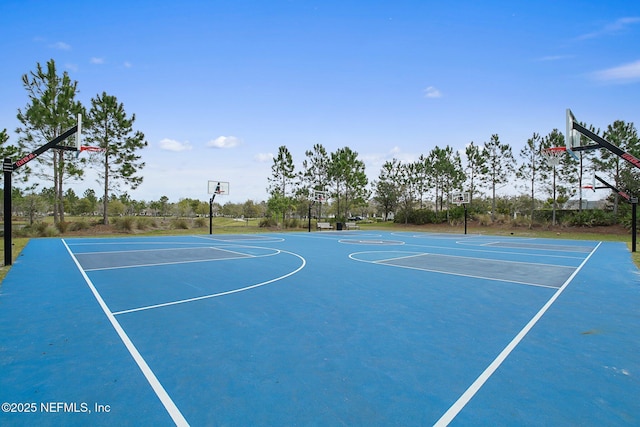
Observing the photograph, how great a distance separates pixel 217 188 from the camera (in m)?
26.9

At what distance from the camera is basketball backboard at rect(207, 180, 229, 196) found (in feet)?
87.2

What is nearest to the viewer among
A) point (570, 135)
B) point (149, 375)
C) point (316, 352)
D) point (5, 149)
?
point (149, 375)

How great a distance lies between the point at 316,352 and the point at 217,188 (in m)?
24.8

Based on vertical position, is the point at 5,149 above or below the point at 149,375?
above

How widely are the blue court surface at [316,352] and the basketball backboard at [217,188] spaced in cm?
1893

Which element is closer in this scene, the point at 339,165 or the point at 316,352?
the point at 316,352

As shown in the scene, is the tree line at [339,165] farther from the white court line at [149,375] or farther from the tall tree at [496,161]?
the white court line at [149,375]

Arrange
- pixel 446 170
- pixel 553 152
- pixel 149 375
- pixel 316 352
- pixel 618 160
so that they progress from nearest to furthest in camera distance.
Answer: pixel 149 375, pixel 316 352, pixel 553 152, pixel 618 160, pixel 446 170

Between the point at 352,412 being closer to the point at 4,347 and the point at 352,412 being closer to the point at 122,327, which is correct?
the point at 122,327

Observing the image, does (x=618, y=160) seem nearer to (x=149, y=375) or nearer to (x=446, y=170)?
(x=446, y=170)

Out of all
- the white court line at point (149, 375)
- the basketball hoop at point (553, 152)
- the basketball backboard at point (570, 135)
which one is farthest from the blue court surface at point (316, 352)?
the basketball hoop at point (553, 152)

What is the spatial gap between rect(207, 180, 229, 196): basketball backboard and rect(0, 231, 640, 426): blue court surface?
18.9 metres

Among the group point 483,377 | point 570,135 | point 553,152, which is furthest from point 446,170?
point 483,377

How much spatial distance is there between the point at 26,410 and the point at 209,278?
5476mm
